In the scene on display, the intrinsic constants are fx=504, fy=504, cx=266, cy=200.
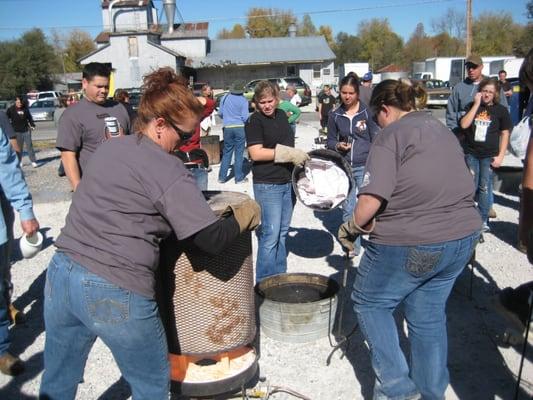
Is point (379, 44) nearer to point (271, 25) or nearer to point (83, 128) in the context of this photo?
point (271, 25)

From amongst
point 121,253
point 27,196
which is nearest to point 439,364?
point 121,253

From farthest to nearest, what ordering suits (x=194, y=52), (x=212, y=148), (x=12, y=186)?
(x=194, y=52)
(x=212, y=148)
(x=12, y=186)

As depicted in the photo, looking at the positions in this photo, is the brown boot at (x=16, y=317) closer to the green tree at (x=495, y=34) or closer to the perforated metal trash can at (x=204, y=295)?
the perforated metal trash can at (x=204, y=295)

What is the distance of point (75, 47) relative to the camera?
77500mm

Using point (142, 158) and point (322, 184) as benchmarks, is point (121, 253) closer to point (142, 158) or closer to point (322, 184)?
point (142, 158)

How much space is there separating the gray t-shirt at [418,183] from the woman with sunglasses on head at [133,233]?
784mm

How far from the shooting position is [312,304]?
362 centimetres

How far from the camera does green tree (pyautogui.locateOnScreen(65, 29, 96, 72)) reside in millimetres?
75375

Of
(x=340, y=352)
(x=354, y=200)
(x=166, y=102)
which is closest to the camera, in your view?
(x=166, y=102)

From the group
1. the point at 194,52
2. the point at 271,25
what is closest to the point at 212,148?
the point at 194,52

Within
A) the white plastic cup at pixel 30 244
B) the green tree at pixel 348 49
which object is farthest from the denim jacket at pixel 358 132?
the green tree at pixel 348 49

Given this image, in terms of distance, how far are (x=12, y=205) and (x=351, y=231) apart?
7.55 feet

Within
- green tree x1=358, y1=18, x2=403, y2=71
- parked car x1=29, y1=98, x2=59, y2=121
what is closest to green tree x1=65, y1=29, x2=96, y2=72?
green tree x1=358, y1=18, x2=403, y2=71

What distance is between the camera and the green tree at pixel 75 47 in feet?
247
